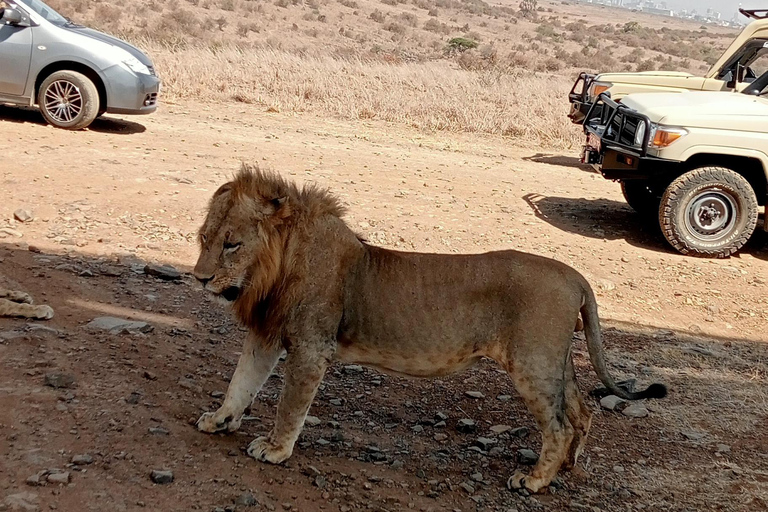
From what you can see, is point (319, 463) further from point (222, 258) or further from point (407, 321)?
point (222, 258)

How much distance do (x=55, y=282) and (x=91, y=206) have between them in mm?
2496

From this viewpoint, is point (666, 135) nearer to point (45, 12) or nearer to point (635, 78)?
point (635, 78)

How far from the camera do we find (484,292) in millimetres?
4613

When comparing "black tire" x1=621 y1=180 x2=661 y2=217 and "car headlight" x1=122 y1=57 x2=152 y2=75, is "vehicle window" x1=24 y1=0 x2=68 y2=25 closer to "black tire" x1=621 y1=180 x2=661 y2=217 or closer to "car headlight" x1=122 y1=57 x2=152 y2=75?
"car headlight" x1=122 y1=57 x2=152 y2=75

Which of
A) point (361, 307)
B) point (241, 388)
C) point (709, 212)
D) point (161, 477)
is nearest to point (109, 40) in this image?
point (709, 212)

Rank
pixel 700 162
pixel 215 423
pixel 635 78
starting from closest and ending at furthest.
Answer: pixel 215 423
pixel 700 162
pixel 635 78

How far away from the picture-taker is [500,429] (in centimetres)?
550

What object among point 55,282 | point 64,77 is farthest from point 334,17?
point 55,282

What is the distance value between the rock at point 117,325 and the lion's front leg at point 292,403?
1.76 metres

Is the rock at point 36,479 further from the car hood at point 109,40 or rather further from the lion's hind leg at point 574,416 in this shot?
the car hood at point 109,40

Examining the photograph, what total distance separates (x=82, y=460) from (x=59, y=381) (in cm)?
87

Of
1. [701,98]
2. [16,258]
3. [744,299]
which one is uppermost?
[701,98]

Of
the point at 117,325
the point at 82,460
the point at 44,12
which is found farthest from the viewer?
the point at 44,12

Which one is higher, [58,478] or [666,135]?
[666,135]
